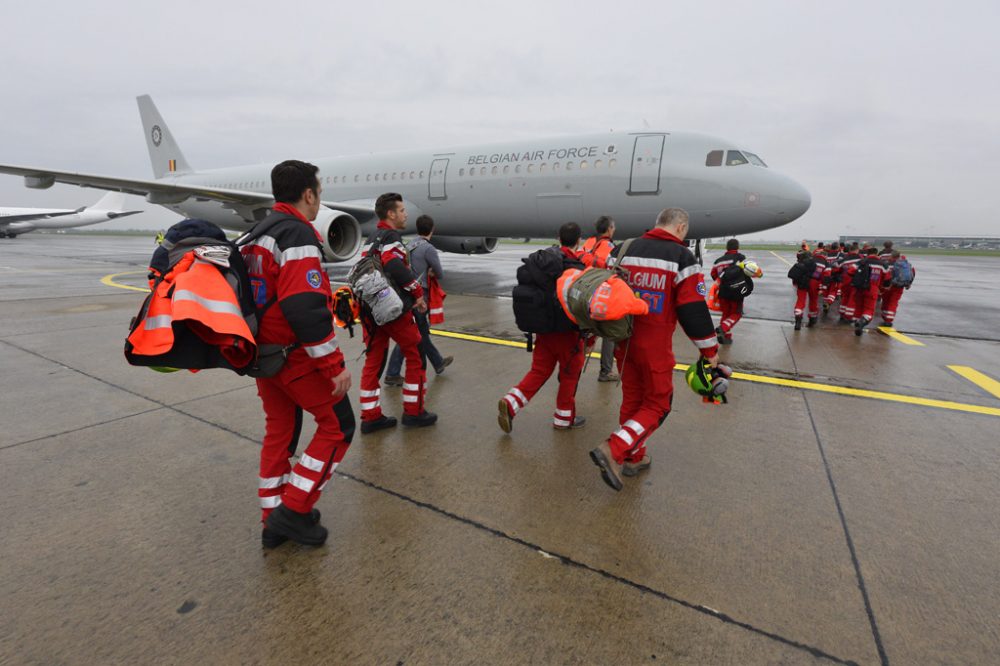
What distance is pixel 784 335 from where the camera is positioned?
25.0 feet

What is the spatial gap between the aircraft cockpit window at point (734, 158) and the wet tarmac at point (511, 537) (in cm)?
637

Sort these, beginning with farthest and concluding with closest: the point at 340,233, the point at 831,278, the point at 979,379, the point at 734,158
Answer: the point at 340,233 < the point at 734,158 < the point at 831,278 < the point at 979,379

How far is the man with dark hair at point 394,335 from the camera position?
3.82 metres

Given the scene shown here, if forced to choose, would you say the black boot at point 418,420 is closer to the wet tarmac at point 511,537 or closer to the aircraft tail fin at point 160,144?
the wet tarmac at point 511,537

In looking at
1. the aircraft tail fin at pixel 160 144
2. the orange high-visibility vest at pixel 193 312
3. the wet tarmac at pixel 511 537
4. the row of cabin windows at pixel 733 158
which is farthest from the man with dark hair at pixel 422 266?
the aircraft tail fin at pixel 160 144

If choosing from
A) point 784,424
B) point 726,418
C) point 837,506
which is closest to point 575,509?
point 837,506

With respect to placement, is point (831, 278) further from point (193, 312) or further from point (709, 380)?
point (193, 312)

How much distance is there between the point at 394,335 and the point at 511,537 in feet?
6.35

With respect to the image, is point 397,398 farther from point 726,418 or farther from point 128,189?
point 128,189

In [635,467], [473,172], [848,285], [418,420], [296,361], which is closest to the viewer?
[296,361]

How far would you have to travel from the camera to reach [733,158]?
9.70m

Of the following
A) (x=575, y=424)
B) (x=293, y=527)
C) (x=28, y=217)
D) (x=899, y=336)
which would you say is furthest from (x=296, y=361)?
(x=28, y=217)

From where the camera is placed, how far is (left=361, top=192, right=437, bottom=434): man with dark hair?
382cm

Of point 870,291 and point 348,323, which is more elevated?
point 870,291
